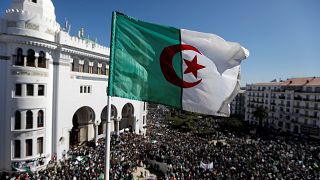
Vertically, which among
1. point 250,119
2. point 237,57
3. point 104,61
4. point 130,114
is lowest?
point 250,119

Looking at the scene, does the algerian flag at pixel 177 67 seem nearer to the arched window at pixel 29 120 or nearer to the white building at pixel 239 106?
the arched window at pixel 29 120

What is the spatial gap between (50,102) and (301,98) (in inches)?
2188

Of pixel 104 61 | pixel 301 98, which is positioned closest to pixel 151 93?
pixel 104 61

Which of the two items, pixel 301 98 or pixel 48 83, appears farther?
pixel 301 98

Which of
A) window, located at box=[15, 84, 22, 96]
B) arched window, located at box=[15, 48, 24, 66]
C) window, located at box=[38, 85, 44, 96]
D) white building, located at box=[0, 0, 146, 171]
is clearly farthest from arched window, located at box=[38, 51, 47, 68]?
window, located at box=[15, 84, 22, 96]

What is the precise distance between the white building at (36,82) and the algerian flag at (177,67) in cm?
1663

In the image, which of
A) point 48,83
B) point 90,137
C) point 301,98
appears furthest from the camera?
point 301,98

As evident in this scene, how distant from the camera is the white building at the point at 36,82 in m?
19.2

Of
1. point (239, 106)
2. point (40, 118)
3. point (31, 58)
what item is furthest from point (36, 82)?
point (239, 106)

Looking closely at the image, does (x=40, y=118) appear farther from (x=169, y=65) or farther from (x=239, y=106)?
(x=239, y=106)

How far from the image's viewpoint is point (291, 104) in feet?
189

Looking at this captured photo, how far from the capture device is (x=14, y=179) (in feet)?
58.2

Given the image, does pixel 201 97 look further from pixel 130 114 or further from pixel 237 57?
pixel 130 114

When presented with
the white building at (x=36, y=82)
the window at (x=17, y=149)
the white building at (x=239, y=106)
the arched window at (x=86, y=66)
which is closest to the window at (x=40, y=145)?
the white building at (x=36, y=82)
